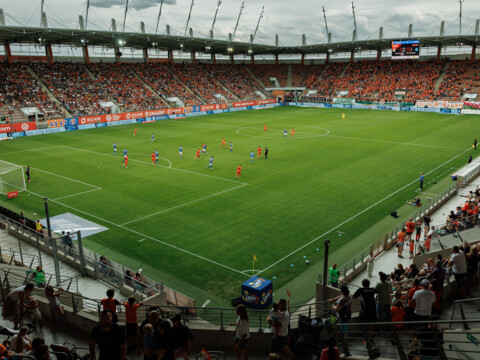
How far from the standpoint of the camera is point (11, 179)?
1181 inches

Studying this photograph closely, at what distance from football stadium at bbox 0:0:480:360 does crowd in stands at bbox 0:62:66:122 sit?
0.30 m

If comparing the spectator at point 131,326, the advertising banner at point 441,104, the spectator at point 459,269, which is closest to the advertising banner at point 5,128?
the spectator at point 131,326

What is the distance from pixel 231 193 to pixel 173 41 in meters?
57.3

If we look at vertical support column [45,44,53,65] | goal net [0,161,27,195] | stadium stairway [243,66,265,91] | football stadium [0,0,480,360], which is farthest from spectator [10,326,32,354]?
stadium stairway [243,66,265,91]

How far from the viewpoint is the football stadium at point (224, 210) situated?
30.5ft

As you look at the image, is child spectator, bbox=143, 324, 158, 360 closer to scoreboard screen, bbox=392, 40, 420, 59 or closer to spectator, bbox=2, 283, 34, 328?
spectator, bbox=2, 283, 34, 328

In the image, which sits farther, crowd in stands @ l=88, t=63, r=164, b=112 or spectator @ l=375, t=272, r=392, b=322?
crowd in stands @ l=88, t=63, r=164, b=112

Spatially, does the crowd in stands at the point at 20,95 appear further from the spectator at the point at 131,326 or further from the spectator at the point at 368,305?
the spectator at the point at 368,305

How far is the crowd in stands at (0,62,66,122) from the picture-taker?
55219 mm

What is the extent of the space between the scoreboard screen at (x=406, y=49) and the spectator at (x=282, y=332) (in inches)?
3196

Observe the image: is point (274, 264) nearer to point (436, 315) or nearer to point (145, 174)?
point (436, 315)

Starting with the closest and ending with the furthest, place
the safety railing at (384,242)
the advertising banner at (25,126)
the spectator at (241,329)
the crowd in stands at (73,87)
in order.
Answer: the spectator at (241,329) < the safety railing at (384,242) < the advertising banner at (25,126) < the crowd in stands at (73,87)

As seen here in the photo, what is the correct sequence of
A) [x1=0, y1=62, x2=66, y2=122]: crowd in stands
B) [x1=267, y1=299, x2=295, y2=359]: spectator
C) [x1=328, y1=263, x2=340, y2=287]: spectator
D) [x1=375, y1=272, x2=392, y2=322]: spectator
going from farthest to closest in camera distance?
[x1=0, y1=62, x2=66, y2=122]: crowd in stands → [x1=328, y1=263, x2=340, y2=287]: spectator → [x1=375, y1=272, x2=392, y2=322]: spectator → [x1=267, y1=299, x2=295, y2=359]: spectator

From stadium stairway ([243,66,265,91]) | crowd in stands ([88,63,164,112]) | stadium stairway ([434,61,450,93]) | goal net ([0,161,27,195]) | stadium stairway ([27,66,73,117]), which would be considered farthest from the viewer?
stadium stairway ([243,66,265,91])
